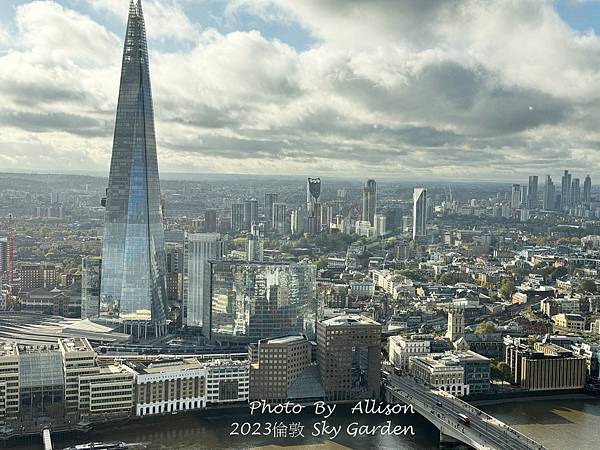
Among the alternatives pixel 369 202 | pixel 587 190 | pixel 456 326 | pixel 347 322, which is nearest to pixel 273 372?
pixel 347 322

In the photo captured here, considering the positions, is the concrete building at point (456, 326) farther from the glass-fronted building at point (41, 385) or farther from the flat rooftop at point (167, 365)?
the glass-fronted building at point (41, 385)

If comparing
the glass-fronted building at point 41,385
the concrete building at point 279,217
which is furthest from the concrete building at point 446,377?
the concrete building at point 279,217

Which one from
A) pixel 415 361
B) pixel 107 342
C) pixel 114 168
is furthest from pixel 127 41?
pixel 415 361

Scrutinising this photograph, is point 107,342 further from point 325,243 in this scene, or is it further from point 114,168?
point 325,243

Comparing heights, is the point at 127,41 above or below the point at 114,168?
above

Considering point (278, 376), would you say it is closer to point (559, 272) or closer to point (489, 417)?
point (489, 417)
